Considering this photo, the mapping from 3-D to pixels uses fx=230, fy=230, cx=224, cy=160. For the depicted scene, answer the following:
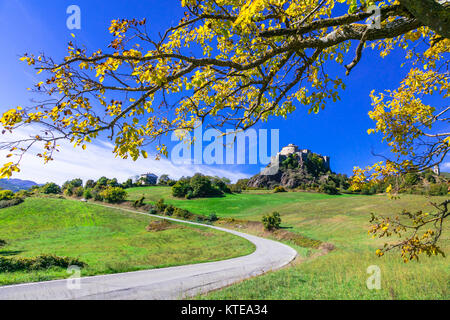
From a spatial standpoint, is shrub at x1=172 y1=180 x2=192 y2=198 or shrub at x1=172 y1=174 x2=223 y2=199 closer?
shrub at x1=172 y1=174 x2=223 y2=199

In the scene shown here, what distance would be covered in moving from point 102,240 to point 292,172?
10046cm

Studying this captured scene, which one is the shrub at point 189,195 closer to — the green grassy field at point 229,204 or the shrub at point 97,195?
the green grassy field at point 229,204

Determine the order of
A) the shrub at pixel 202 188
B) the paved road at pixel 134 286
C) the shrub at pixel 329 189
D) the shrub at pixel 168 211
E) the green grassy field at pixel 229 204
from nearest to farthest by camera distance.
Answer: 1. the paved road at pixel 134 286
2. the shrub at pixel 168 211
3. the green grassy field at pixel 229 204
4. the shrub at pixel 202 188
5. the shrub at pixel 329 189

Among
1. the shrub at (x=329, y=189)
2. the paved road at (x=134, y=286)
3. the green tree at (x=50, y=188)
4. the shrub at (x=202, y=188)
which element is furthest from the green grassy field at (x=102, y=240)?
the shrub at (x=329, y=189)

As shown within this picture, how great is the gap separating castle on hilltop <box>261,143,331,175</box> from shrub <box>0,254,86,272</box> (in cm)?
10934

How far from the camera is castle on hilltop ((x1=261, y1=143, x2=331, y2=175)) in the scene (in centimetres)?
11736

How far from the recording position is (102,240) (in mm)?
25750

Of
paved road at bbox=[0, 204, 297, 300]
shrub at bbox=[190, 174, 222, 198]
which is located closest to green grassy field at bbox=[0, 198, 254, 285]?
paved road at bbox=[0, 204, 297, 300]

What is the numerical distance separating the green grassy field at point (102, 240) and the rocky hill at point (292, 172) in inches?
3197

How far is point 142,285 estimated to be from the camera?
884 centimetres

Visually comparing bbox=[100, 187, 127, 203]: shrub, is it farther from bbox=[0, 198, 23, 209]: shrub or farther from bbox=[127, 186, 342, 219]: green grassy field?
bbox=[0, 198, 23, 209]: shrub

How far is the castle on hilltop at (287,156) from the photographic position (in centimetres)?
11736

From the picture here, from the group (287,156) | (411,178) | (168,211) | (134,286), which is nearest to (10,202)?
(168,211)
